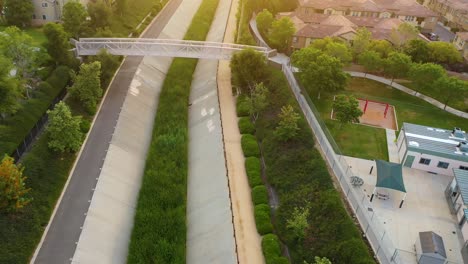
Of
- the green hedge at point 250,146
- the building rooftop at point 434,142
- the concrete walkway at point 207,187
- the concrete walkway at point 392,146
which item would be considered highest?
the building rooftop at point 434,142

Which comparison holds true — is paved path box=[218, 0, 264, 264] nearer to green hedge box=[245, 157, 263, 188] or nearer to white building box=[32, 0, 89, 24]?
green hedge box=[245, 157, 263, 188]

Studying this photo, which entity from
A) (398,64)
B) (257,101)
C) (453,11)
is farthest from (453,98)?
(453,11)

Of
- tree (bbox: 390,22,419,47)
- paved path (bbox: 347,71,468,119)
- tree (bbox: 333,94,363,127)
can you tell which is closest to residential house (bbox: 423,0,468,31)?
tree (bbox: 390,22,419,47)

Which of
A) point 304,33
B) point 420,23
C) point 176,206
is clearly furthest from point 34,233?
point 420,23

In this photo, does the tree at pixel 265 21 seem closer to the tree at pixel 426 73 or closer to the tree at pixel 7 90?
the tree at pixel 426 73

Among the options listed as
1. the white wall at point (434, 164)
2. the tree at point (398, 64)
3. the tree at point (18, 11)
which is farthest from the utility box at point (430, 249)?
the tree at point (18, 11)

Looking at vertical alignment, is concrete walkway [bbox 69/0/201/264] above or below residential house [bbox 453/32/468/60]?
below
